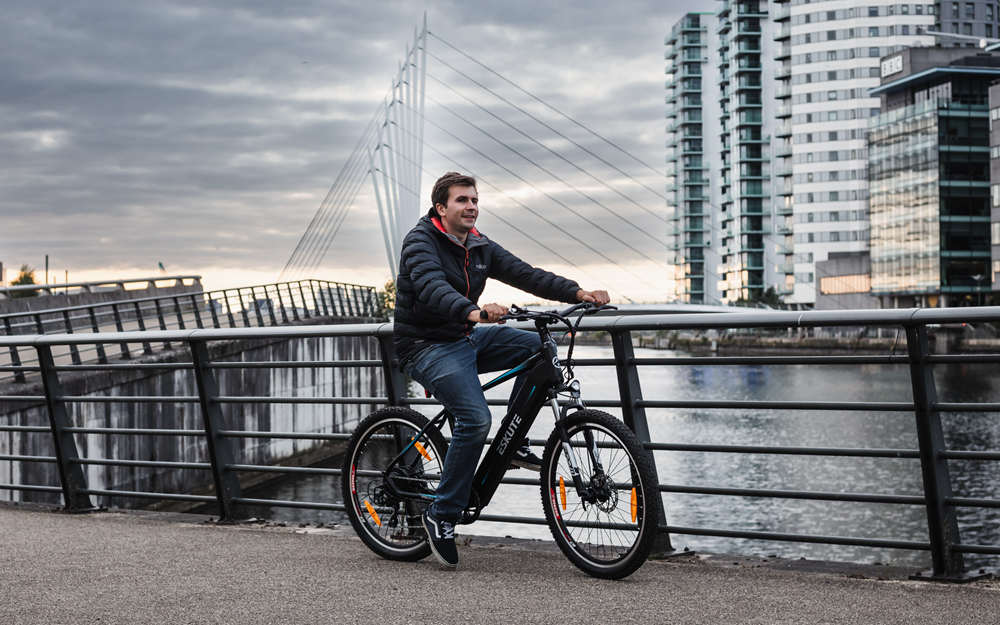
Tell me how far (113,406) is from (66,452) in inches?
677

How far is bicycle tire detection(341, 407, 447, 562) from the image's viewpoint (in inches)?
232

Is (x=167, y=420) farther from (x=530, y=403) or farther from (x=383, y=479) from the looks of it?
(x=530, y=403)

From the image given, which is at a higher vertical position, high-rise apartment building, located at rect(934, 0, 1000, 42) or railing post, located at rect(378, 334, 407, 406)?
high-rise apartment building, located at rect(934, 0, 1000, 42)

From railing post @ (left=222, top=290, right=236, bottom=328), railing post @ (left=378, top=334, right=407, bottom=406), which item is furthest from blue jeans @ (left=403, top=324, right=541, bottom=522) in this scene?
railing post @ (left=222, top=290, right=236, bottom=328)

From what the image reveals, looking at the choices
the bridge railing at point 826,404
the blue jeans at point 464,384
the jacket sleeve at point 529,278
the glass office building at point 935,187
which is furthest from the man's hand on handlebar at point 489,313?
the glass office building at point 935,187

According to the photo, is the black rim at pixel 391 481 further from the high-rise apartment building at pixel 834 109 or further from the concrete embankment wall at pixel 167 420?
the high-rise apartment building at pixel 834 109

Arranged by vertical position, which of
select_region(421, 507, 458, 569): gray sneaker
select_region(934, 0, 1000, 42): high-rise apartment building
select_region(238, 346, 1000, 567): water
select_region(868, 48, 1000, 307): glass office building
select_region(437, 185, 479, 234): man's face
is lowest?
select_region(238, 346, 1000, 567): water

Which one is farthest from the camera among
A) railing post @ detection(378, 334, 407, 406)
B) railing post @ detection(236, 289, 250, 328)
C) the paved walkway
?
railing post @ detection(236, 289, 250, 328)

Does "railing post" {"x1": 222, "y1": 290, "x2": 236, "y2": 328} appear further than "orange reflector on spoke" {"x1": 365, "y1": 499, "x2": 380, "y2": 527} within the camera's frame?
Yes

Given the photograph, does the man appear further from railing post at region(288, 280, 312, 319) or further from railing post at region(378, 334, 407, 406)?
railing post at region(288, 280, 312, 319)

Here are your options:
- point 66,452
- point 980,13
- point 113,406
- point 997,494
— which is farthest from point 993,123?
point 66,452

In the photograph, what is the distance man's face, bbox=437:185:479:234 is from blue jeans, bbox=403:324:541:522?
480 mm

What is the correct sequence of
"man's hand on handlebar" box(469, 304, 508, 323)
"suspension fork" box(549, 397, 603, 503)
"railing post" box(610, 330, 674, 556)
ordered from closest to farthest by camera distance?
1. "man's hand on handlebar" box(469, 304, 508, 323)
2. "suspension fork" box(549, 397, 603, 503)
3. "railing post" box(610, 330, 674, 556)

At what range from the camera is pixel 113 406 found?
24688 millimetres
